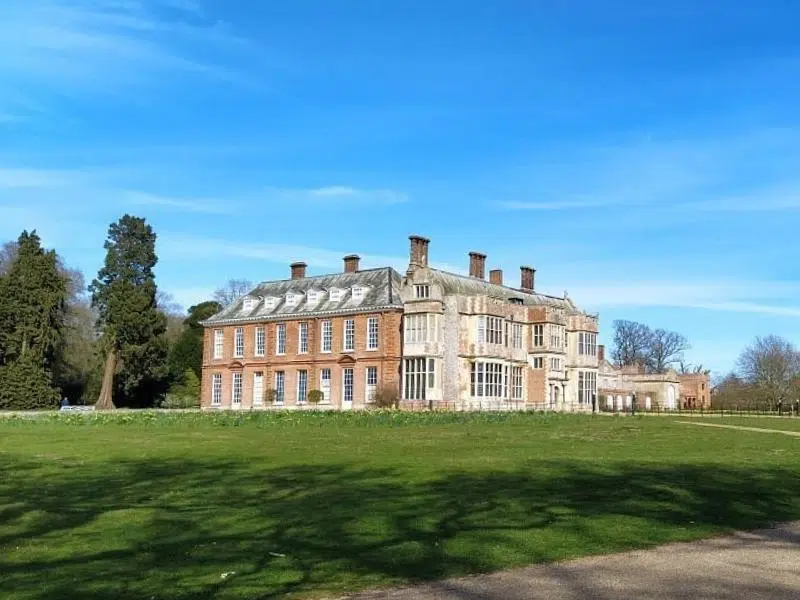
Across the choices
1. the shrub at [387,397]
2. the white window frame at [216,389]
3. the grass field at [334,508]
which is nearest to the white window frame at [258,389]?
the white window frame at [216,389]

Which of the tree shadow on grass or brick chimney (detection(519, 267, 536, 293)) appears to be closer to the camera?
the tree shadow on grass

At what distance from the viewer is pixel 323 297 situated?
60125 mm

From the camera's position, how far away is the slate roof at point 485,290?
54812 mm

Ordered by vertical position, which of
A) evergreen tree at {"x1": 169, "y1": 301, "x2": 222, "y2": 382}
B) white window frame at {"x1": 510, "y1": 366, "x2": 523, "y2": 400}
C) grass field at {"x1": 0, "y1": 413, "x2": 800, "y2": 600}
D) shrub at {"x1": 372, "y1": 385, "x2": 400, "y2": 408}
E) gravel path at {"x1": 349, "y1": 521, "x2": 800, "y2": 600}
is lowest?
gravel path at {"x1": 349, "y1": 521, "x2": 800, "y2": 600}

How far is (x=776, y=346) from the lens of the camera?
308 feet

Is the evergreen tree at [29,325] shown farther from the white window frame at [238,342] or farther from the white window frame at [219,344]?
the white window frame at [238,342]

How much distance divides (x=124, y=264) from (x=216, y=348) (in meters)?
9.20

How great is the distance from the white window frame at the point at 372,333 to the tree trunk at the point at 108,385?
1826 centimetres

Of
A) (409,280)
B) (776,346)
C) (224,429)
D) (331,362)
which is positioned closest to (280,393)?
(331,362)

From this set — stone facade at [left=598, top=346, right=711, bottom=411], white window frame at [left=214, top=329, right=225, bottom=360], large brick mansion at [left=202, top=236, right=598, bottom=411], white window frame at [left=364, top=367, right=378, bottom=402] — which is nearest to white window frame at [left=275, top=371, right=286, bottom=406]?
large brick mansion at [left=202, top=236, right=598, bottom=411]

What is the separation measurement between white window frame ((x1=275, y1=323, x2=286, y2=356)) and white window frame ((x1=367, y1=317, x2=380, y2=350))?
8090 mm

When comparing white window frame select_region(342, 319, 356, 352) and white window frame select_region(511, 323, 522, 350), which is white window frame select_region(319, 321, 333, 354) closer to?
white window frame select_region(342, 319, 356, 352)

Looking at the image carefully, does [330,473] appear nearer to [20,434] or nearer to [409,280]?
[20,434]

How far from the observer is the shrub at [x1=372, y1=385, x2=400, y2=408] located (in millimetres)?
52094
